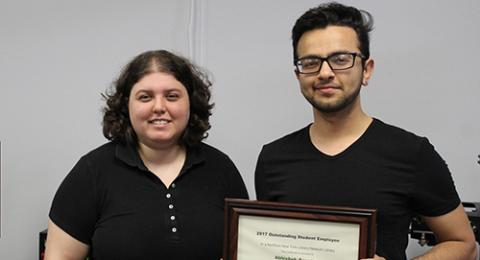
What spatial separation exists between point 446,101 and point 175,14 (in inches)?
47.0

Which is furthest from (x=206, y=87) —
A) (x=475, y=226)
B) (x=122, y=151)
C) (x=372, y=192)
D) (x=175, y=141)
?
(x=475, y=226)

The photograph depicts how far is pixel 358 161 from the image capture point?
1.08 metres

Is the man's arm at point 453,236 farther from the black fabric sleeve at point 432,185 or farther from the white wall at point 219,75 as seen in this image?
the white wall at point 219,75

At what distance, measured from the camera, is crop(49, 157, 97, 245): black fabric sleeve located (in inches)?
46.9

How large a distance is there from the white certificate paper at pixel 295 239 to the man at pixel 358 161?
9 cm

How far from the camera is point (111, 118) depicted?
1303 millimetres

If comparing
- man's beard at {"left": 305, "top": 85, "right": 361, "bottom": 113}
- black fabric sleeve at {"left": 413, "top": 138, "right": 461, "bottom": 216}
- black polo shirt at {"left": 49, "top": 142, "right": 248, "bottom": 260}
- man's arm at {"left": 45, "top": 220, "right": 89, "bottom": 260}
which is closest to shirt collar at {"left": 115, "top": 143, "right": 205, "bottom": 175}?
black polo shirt at {"left": 49, "top": 142, "right": 248, "bottom": 260}

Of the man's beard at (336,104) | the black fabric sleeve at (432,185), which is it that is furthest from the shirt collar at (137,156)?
the black fabric sleeve at (432,185)

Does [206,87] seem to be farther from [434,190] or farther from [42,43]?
[42,43]

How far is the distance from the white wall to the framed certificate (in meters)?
0.90

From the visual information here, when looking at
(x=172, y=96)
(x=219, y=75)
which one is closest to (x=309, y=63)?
(x=172, y=96)

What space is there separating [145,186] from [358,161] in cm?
57

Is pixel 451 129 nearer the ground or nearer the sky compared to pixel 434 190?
nearer the sky

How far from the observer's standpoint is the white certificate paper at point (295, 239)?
98 centimetres
